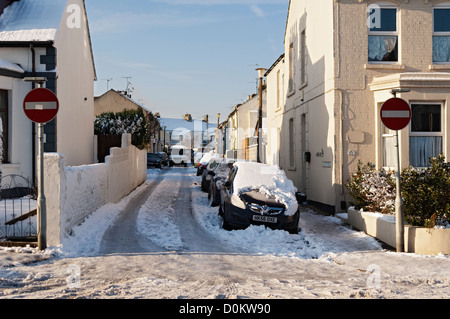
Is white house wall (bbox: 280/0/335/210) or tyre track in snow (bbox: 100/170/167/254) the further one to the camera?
white house wall (bbox: 280/0/335/210)

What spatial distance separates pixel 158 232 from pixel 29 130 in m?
7.89

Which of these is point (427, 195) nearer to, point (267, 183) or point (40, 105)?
point (267, 183)

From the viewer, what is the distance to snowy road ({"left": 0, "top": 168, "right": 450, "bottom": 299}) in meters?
6.38

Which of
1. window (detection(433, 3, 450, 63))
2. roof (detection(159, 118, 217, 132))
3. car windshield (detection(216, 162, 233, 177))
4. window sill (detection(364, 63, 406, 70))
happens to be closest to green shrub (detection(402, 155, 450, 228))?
window sill (detection(364, 63, 406, 70))

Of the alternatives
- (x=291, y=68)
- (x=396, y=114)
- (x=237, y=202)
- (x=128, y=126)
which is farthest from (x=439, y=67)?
(x=128, y=126)

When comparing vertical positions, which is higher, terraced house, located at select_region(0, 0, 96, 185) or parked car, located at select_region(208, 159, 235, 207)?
terraced house, located at select_region(0, 0, 96, 185)

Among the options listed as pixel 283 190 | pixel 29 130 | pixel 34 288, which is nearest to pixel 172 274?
pixel 34 288

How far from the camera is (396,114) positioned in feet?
31.8

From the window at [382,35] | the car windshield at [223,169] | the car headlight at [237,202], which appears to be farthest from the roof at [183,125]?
the car headlight at [237,202]

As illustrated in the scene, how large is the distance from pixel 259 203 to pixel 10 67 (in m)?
9.97

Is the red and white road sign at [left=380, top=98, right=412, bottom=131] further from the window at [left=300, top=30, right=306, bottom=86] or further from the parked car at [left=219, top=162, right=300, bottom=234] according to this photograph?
the window at [left=300, top=30, right=306, bottom=86]

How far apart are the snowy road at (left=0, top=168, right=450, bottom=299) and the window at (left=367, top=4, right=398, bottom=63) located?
5.78 m

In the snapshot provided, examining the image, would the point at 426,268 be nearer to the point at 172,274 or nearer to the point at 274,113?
the point at 172,274

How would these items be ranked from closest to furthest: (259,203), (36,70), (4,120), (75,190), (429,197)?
(429,197), (75,190), (259,203), (4,120), (36,70)
